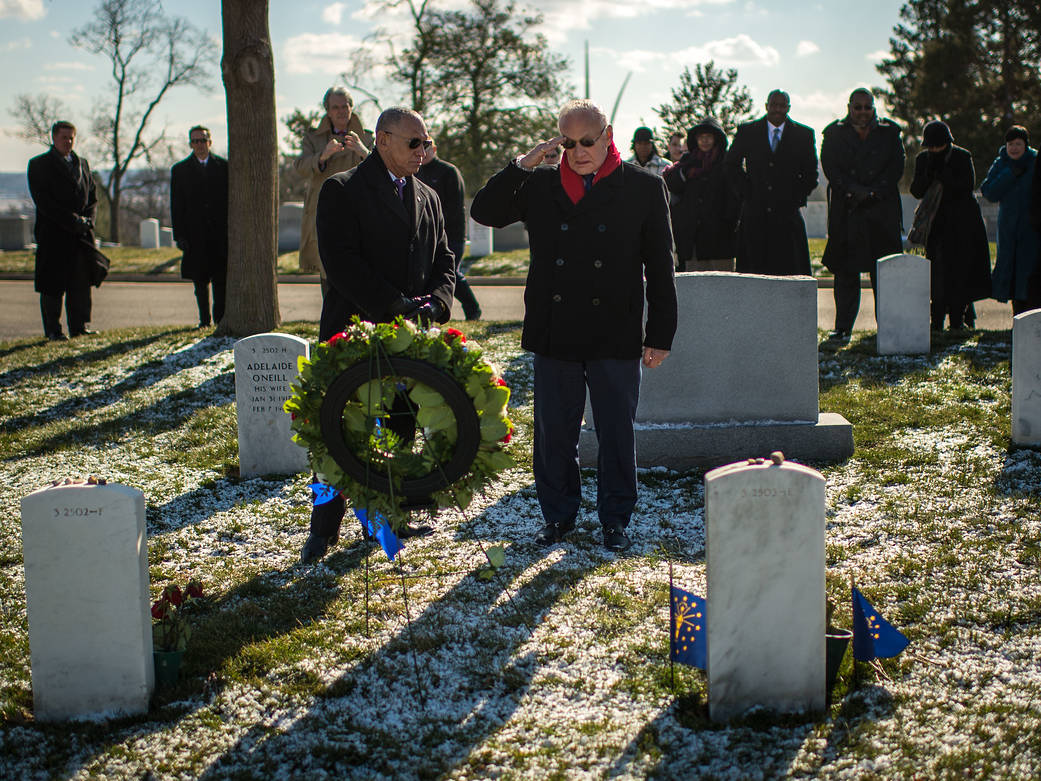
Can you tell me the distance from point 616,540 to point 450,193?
5104 millimetres

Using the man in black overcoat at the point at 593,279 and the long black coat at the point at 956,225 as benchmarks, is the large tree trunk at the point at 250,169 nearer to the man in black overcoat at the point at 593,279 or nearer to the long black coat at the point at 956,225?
the man in black overcoat at the point at 593,279

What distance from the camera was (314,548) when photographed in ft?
16.4

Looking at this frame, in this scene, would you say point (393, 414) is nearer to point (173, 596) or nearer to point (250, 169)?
point (173, 596)

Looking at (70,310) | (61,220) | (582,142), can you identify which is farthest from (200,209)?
(582,142)

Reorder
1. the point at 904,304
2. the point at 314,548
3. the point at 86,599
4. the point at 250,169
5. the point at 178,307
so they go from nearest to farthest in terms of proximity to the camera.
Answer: the point at 86,599 < the point at 314,548 < the point at 904,304 < the point at 250,169 < the point at 178,307

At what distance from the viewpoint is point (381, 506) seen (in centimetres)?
408

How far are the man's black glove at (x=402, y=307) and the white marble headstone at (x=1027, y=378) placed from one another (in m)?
3.86

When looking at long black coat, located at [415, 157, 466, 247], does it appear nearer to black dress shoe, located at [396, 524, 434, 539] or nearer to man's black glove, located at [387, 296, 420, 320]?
black dress shoe, located at [396, 524, 434, 539]

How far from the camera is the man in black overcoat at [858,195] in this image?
386 inches

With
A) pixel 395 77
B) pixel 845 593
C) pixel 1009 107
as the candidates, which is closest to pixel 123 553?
pixel 845 593

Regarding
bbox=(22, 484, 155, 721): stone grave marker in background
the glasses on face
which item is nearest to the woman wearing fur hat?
the glasses on face

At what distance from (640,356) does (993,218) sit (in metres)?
25.5

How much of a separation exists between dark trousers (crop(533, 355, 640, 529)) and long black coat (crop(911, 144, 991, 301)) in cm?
631

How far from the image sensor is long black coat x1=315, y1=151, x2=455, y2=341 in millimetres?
4629
